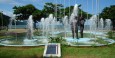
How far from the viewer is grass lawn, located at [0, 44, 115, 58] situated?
38.1 feet

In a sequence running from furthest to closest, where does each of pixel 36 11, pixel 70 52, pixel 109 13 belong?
pixel 109 13 < pixel 36 11 < pixel 70 52

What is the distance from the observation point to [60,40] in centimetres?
1554

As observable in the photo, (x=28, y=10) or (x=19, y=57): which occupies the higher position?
(x=28, y=10)

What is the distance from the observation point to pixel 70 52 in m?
12.6

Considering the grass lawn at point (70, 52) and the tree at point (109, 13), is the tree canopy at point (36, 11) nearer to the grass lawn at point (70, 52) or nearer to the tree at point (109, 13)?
the tree at point (109, 13)

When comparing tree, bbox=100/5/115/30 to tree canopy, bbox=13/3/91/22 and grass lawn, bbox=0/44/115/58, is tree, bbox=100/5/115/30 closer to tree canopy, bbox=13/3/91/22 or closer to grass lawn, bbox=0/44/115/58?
tree canopy, bbox=13/3/91/22

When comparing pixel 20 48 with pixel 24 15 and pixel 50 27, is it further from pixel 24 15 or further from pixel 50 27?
pixel 24 15

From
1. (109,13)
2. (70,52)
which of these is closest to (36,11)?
(109,13)

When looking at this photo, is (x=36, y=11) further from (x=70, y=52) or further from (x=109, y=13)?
(x=70, y=52)

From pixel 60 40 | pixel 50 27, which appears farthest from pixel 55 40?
pixel 50 27

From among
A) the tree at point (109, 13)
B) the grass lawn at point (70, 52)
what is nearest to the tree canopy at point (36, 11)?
the tree at point (109, 13)

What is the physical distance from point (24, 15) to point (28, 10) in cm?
178

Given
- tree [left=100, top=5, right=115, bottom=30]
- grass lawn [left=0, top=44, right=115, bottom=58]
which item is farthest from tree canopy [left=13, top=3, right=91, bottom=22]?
grass lawn [left=0, top=44, right=115, bottom=58]

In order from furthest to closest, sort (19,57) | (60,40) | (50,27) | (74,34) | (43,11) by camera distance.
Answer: (43,11)
(50,27)
(74,34)
(60,40)
(19,57)
